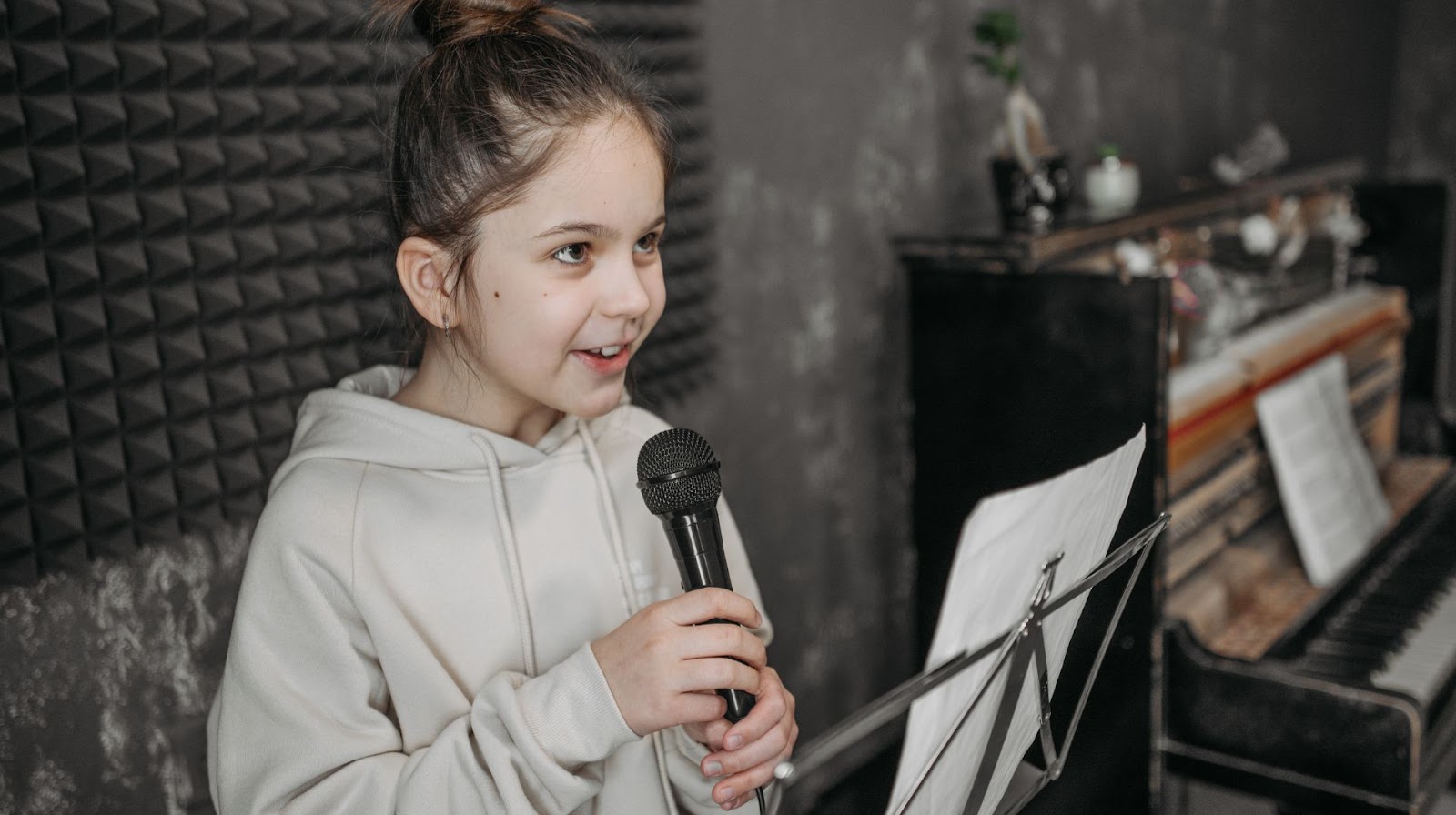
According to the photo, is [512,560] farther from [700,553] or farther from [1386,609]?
[1386,609]

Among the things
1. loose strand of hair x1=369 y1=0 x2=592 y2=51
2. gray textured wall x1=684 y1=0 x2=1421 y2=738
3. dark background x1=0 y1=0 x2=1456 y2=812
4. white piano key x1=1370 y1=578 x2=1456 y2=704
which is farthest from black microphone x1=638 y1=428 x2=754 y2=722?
white piano key x1=1370 y1=578 x2=1456 y2=704

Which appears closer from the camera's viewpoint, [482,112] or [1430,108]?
[482,112]

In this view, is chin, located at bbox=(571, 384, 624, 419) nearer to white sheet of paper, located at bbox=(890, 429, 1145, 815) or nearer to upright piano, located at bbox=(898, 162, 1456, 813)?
white sheet of paper, located at bbox=(890, 429, 1145, 815)

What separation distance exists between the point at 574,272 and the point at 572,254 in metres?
0.02

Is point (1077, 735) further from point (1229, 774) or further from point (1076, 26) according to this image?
point (1076, 26)

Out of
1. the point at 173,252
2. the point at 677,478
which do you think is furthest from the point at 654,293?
the point at 173,252

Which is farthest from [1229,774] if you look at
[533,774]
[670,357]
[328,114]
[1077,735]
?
[328,114]

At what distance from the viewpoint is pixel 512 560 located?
1108mm

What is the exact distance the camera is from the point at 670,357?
204cm

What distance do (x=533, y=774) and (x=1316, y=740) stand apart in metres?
1.64

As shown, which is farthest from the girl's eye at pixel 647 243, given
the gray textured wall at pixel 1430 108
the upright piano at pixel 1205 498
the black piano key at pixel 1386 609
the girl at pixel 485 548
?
the gray textured wall at pixel 1430 108

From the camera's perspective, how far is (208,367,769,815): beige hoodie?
98 cm

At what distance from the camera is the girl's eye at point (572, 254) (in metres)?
1.00

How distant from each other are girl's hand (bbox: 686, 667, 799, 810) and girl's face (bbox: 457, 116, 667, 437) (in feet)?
1.02
